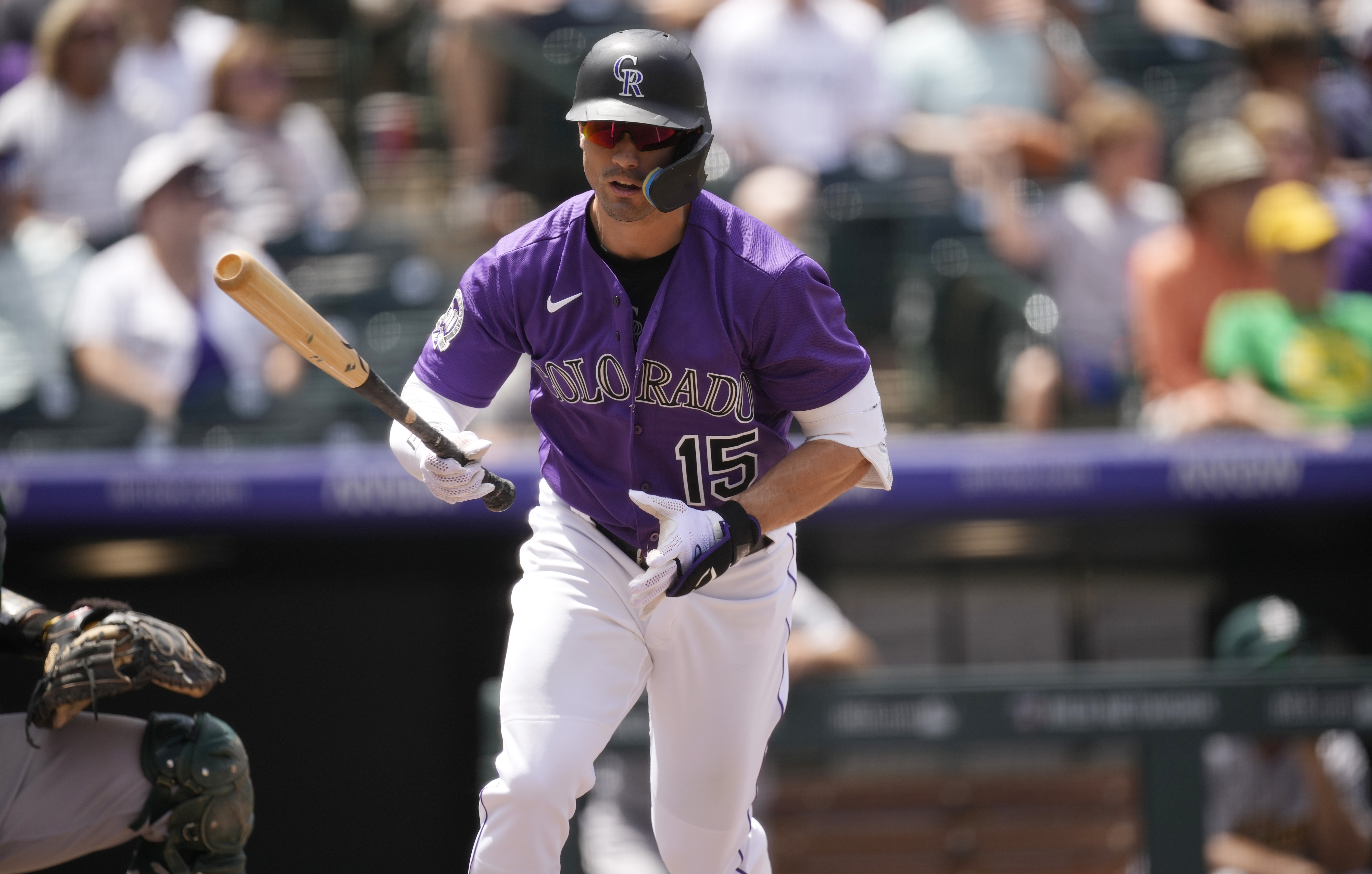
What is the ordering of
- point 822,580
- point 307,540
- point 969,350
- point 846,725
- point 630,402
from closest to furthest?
point 630,402 → point 846,725 → point 307,540 → point 822,580 → point 969,350

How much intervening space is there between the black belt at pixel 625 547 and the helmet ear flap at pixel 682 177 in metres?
0.64

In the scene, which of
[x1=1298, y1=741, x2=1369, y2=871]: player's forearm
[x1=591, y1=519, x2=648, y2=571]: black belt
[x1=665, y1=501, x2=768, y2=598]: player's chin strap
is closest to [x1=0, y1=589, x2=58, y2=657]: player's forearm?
[x1=591, y1=519, x2=648, y2=571]: black belt

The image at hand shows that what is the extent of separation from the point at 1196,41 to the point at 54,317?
5041 mm

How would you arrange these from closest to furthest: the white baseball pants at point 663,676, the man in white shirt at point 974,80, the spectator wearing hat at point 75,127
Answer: the white baseball pants at point 663,676 < the spectator wearing hat at point 75,127 < the man in white shirt at point 974,80

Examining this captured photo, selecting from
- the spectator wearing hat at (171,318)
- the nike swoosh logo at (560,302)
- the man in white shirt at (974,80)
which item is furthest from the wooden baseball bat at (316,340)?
the man in white shirt at (974,80)

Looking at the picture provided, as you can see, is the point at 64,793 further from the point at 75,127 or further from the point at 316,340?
the point at 75,127

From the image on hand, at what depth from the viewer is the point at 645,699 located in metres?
4.11

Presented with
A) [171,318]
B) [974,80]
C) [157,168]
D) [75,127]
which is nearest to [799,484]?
[171,318]

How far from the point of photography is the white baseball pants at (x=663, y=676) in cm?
280

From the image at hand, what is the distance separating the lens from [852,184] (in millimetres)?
6039

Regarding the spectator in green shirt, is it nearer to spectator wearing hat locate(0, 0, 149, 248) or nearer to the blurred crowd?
the blurred crowd

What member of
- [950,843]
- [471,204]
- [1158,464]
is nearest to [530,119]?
[471,204]

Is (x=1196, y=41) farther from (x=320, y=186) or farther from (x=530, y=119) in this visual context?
(x=320, y=186)

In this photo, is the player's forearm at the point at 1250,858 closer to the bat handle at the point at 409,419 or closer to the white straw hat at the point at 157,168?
the bat handle at the point at 409,419
